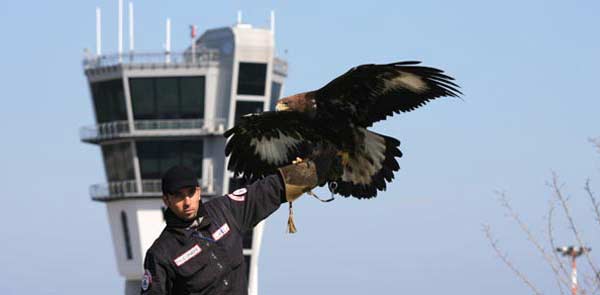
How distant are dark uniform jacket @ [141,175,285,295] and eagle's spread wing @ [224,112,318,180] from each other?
386 centimetres

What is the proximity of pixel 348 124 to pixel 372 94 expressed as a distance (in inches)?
34.5

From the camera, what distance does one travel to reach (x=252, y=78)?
248 ft

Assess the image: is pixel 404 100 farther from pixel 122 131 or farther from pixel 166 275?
pixel 122 131

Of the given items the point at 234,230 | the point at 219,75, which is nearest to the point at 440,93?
the point at 234,230

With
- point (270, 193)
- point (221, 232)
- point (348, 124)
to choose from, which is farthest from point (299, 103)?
point (221, 232)

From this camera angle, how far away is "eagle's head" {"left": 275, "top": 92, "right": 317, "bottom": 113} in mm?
11281

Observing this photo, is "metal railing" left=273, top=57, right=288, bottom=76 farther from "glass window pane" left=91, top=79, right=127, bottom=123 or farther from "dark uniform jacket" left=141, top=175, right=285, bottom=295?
"dark uniform jacket" left=141, top=175, right=285, bottom=295

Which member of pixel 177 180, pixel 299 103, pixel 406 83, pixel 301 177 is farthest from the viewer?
pixel 299 103

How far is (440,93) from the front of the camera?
10.4 metres

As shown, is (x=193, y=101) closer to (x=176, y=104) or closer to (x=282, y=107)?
(x=176, y=104)

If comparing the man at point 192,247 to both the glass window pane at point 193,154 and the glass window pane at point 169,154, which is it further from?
the glass window pane at point 193,154

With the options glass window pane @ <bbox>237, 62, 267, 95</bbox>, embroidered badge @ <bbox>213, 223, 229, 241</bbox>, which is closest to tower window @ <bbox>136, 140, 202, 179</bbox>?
glass window pane @ <bbox>237, 62, 267, 95</bbox>

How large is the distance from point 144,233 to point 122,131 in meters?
6.95

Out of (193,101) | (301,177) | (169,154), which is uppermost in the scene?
(301,177)
